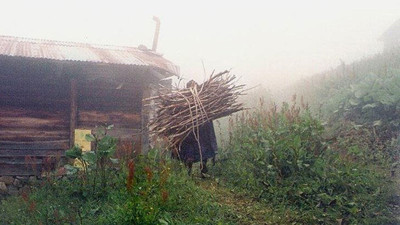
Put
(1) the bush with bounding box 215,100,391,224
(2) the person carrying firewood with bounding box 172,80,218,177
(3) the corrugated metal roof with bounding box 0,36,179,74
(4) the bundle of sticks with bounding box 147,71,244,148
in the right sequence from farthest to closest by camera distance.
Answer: (3) the corrugated metal roof with bounding box 0,36,179,74, (2) the person carrying firewood with bounding box 172,80,218,177, (4) the bundle of sticks with bounding box 147,71,244,148, (1) the bush with bounding box 215,100,391,224

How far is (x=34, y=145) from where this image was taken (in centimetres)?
840

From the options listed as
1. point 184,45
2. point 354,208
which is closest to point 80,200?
point 354,208

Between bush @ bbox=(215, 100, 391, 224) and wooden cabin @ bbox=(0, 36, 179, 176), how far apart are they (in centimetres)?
281

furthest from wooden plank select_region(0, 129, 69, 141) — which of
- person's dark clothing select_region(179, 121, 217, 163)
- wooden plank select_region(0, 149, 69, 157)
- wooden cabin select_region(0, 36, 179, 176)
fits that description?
person's dark clothing select_region(179, 121, 217, 163)

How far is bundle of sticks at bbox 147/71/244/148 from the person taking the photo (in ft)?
20.1

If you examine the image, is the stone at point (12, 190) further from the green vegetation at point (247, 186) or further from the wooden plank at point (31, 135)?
the wooden plank at point (31, 135)

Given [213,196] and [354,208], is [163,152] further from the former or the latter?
[354,208]

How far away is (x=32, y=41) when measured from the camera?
986cm

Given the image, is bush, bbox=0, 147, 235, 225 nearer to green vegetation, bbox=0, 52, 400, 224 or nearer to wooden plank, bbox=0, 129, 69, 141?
green vegetation, bbox=0, 52, 400, 224

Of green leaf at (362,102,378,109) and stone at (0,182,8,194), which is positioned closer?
stone at (0,182,8,194)

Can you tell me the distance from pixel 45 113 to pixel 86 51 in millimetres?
1806

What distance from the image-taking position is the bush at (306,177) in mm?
5266

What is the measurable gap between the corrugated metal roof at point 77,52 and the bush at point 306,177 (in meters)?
3.34

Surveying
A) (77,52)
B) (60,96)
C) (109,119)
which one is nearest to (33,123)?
(60,96)
